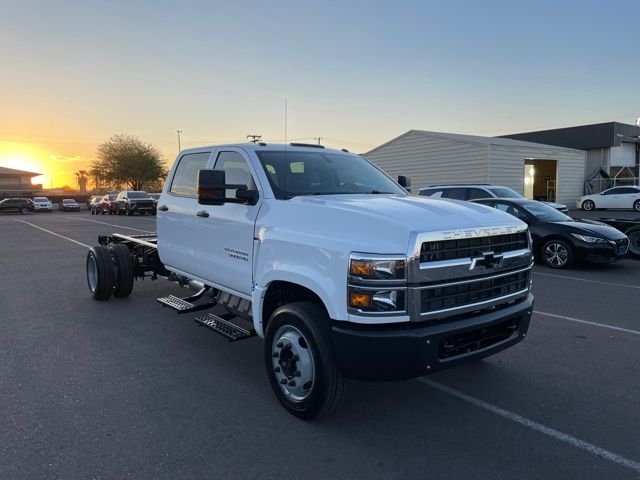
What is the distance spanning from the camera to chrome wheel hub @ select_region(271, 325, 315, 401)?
→ 3562 millimetres

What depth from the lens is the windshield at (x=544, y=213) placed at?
36.3 feet

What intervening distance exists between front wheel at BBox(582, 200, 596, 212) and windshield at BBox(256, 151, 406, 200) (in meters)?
28.6

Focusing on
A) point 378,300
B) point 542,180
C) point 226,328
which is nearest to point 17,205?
point 542,180

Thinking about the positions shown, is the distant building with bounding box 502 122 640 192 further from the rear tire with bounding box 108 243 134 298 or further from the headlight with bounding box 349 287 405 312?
the headlight with bounding box 349 287 405 312

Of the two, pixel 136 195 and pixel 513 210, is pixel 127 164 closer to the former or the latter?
pixel 136 195

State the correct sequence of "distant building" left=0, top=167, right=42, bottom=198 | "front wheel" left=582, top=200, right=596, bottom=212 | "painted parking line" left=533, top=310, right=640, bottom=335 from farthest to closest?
"distant building" left=0, top=167, right=42, bottom=198
"front wheel" left=582, top=200, right=596, bottom=212
"painted parking line" left=533, top=310, right=640, bottom=335

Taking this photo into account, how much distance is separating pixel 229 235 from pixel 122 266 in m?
3.58

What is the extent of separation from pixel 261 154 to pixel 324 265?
5.54 ft

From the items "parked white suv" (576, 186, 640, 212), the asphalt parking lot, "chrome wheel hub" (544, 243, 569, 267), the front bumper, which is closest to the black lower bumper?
the asphalt parking lot

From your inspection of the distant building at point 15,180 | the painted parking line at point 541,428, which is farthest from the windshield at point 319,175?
the distant building at point 15,180

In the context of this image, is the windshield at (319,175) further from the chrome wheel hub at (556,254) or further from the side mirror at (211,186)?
the chrome wheel hub at (556,254)

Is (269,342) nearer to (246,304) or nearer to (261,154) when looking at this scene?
(246,304)

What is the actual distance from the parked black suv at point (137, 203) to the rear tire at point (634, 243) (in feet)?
101

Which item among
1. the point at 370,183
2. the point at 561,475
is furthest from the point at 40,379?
the point at 561,475
